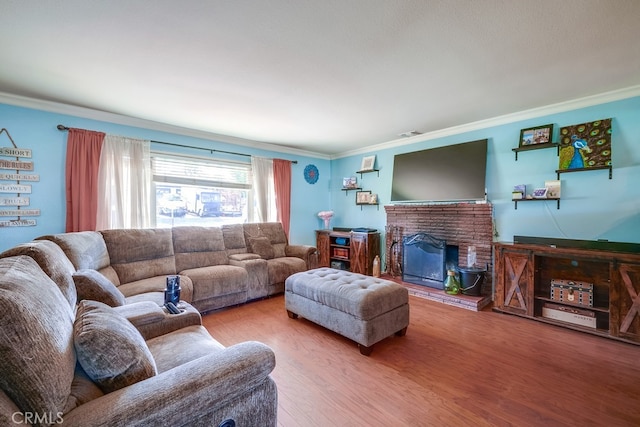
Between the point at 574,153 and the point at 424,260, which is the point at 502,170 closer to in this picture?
the point at 574,153

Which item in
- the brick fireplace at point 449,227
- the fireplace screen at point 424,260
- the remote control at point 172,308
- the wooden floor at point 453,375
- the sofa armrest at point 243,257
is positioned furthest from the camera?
the fireplace screen at point 424,260

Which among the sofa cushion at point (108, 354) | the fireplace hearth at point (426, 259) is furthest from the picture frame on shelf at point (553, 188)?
the sofa cushion at point (108, 354)

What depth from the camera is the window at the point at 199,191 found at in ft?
12.5

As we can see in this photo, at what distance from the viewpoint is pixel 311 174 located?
18.0ft

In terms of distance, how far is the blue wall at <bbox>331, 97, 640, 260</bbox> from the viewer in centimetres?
267

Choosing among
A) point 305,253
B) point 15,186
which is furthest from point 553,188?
point 15,186

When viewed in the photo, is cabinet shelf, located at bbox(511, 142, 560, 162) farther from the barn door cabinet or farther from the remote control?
the remote control

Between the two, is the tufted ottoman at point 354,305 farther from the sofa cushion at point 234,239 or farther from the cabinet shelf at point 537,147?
the cabinet shelf at point 537,147

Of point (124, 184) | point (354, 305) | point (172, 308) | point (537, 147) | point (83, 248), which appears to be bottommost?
point (354, 305)

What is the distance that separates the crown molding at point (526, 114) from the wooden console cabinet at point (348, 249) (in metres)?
1.69

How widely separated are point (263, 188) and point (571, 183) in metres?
4.15

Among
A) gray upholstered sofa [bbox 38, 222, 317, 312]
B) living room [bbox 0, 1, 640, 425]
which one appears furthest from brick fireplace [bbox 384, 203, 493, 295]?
gray upholstered sofa [bbox 38, 222, 317, 312]

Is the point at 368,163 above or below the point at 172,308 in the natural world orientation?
above

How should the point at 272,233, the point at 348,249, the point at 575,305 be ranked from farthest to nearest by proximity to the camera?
1. the point at 348,249
2. the point at 272,233
3. the point at 575,305
